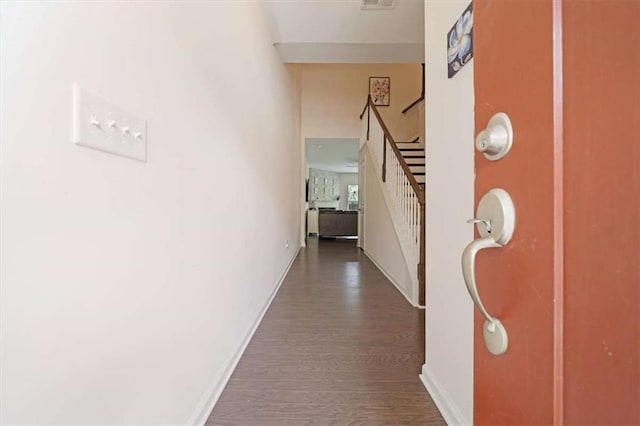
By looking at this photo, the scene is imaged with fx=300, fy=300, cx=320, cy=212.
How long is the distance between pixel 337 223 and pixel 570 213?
9312 millimetres

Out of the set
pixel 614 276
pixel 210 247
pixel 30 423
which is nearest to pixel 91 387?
pixel 30 423

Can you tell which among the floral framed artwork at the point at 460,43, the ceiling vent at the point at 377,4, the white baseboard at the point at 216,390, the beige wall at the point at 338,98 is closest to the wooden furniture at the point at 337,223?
the beige wall at the point at 338,98

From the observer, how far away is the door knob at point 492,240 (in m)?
0.45

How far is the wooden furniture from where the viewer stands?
31.5 ft

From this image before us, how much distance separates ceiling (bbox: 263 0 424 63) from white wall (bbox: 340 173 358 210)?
10.5 metres


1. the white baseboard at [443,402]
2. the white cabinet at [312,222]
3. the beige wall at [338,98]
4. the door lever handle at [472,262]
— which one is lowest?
the white baseboard at [443,402]

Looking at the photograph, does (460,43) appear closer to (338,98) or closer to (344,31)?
(344,31)

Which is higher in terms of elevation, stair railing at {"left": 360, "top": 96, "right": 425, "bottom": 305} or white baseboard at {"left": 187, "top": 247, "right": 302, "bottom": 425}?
stair railing at {"left": 360, "top": 96, "right": 425, "bottom": 305}

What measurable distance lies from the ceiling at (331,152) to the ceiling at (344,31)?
3791mm

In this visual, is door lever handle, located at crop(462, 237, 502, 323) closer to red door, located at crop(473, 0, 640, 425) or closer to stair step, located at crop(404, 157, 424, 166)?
red door, located at crop(473, 0, 640, 425)

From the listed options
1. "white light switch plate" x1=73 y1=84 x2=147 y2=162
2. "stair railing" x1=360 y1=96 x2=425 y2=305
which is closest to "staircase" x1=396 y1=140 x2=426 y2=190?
"stair railing" x1=360 y1=96 x2=425 y2=305

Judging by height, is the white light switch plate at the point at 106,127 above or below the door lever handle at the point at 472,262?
above

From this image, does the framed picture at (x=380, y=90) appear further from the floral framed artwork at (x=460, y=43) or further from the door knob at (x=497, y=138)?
the door knob at (x=497, y=138)

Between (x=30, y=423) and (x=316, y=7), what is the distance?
3146 mm
